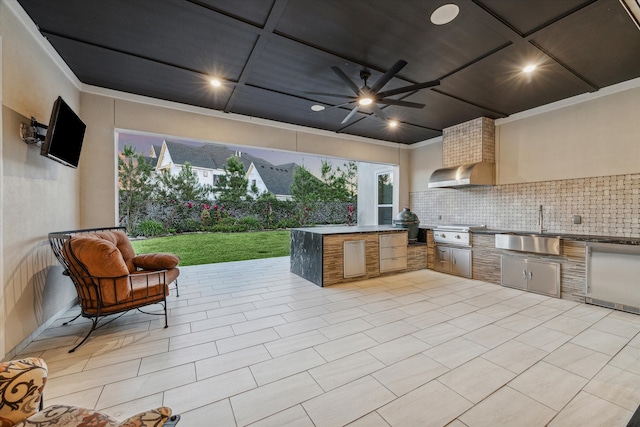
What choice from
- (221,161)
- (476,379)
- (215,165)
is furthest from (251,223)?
(476,379)

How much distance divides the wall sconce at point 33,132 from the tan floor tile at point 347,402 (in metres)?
3.29

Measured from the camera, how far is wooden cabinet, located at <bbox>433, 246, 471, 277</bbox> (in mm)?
4758

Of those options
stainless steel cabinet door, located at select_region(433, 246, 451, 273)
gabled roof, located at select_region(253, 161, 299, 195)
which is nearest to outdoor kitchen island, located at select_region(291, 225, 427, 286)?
stainless steel cabinet door, located at select_region(433, 246, 451, 273)

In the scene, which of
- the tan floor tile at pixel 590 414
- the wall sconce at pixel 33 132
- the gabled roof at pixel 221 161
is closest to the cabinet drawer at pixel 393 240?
the tan floor tile at pixel 590 414

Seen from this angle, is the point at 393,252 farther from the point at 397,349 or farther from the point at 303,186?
the point at 303,186

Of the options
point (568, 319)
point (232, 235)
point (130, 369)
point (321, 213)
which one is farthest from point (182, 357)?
point (321, 213)

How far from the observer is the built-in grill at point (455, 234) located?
4.75 metres

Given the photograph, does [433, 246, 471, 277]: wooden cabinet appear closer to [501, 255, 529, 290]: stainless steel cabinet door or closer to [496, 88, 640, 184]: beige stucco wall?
[501, 255, 529, 290]: stainless steel cabinet door

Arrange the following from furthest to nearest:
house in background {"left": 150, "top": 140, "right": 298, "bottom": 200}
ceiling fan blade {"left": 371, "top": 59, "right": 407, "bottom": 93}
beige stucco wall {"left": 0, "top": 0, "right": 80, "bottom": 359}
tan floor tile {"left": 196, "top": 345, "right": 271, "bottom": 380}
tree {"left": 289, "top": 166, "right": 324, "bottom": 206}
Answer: house in background {"left": 150, "top": 140, "right": 298, "bottom": 200} < tree {"left": 289, "top": 166, "right": 324, "bottom": 206} < ceiling fan blade {"left": 371, "top": 59, "right": 407, "bottom": 93} < beige stucco wall {"left": 0, "top": 0, "right": 80, "bottom": 359} < tan floor tile {"left": 196, "top": 345, "right": 271, "bottom": 380}

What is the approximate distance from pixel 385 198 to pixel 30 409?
723cm

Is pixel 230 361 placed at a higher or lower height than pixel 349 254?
lower

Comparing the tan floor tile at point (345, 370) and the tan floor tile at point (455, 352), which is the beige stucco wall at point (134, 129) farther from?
the tan floor tile at point (455, 352)

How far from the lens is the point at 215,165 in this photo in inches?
571

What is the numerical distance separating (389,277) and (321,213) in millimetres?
6599
